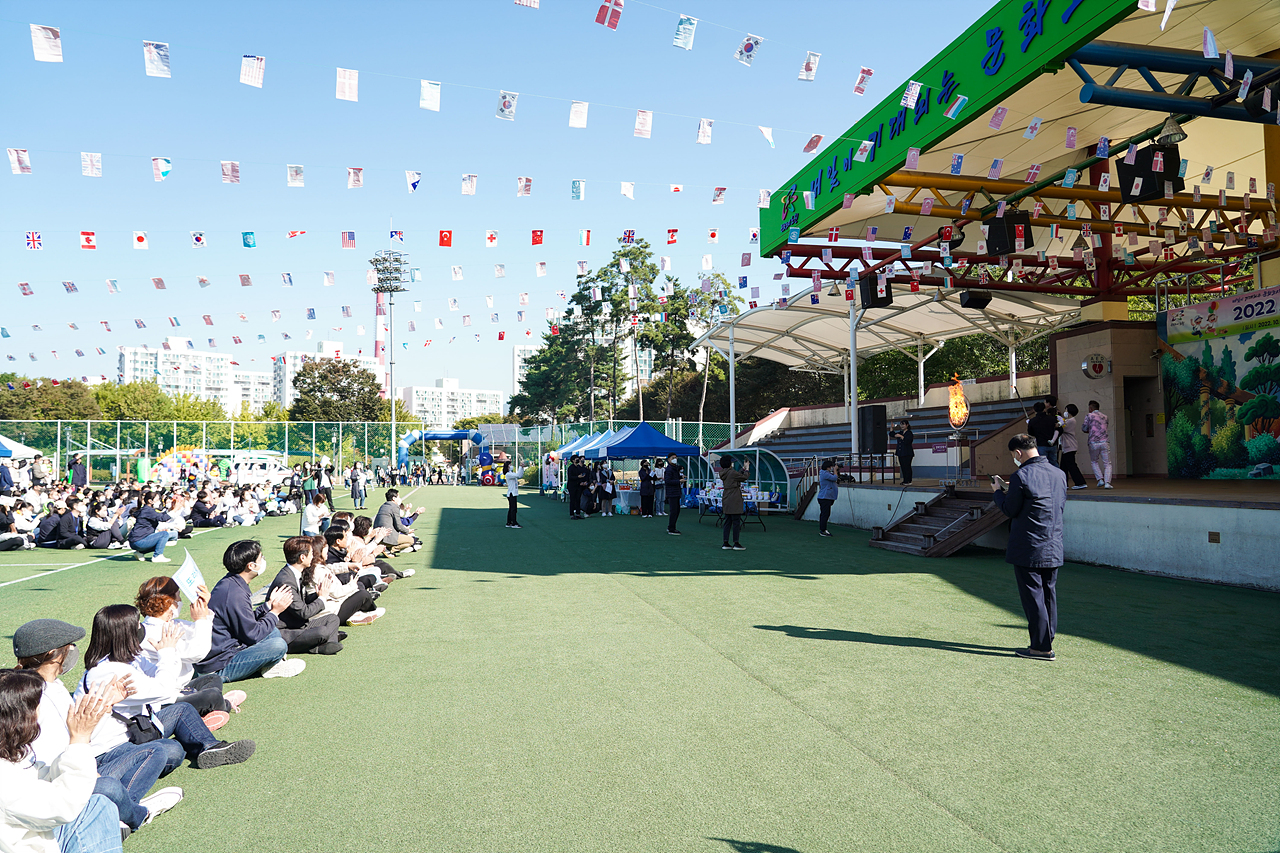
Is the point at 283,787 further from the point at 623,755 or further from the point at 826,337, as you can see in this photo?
the point at 826,337

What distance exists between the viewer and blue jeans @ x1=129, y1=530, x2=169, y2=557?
40.7ft

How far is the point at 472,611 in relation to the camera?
8.08m

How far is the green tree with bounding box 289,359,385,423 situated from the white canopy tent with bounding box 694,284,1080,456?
44.9 m

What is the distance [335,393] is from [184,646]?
63.9 metres

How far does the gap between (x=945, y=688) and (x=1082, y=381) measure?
12537 millimetres

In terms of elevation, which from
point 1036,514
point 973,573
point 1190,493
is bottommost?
point 973,573

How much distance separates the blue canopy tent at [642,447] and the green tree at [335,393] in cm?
4788

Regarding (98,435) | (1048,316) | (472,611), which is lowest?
(472,611)

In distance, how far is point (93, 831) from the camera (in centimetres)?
278

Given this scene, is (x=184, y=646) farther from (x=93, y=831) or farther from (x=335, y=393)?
(x=335, y=393)

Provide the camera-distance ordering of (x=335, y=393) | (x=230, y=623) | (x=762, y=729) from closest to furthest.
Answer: (x=762, y=729) < (x=230, y=623) < (x=335, y=393)

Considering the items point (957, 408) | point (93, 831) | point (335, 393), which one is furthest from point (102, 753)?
point (335, 393)

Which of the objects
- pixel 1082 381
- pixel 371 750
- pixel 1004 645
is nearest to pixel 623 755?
pixel 371 750

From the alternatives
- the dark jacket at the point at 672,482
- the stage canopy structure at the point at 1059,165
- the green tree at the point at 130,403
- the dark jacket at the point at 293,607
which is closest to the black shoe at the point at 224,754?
the dark jacket at the point at 293,607
